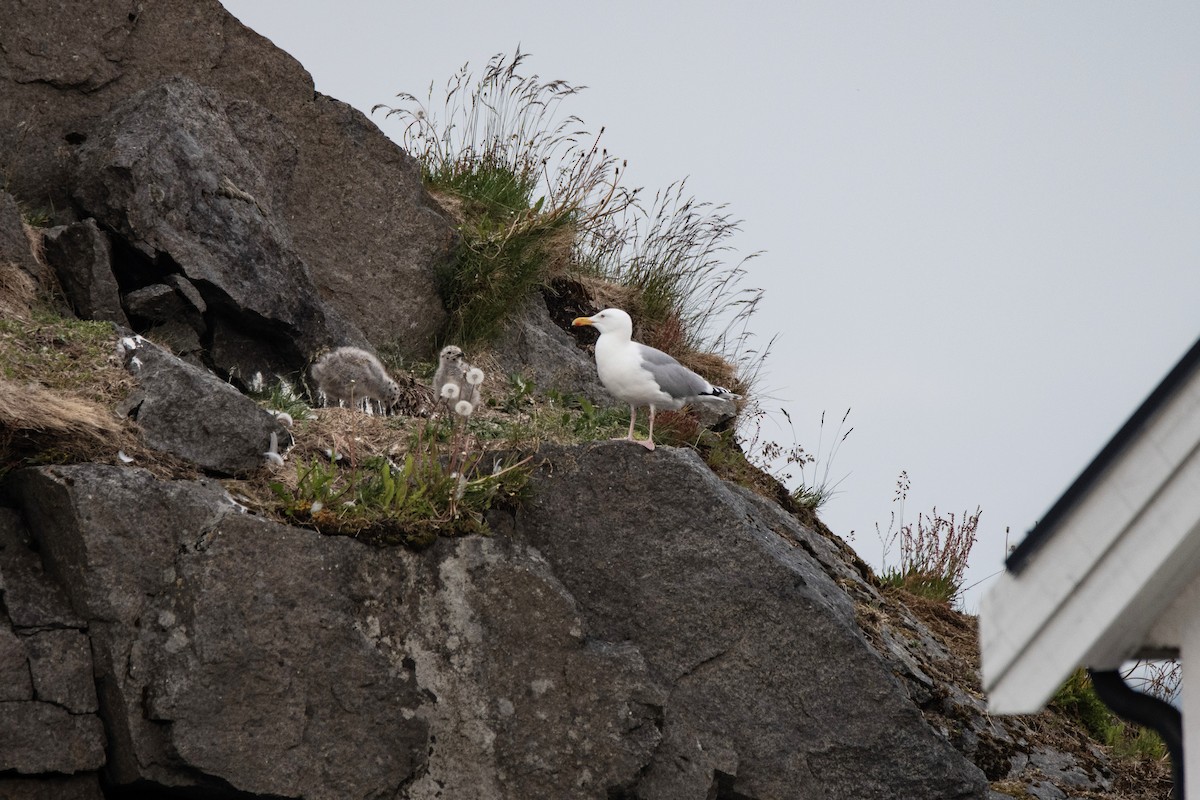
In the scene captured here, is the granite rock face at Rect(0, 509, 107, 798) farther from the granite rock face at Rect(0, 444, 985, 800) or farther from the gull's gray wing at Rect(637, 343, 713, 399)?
the gull's gray wing at Rect(637, 343, 713, 399)

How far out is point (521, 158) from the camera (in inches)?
532

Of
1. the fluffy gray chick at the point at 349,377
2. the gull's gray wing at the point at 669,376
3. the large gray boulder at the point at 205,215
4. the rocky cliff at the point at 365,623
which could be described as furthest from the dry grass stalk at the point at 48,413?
the gull's gray wing at the point at 669,376

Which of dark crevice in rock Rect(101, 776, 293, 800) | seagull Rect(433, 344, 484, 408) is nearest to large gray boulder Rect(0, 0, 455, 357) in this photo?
seagull Rect(433, 344, 484, 408)

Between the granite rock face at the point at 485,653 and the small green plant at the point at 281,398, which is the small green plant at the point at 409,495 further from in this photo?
the small green plant at the point at 281,398

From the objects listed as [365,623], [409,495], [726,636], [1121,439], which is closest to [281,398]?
[409,495]

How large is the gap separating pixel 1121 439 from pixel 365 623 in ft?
16.6

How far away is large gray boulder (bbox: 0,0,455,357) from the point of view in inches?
410

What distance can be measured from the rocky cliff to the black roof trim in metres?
4.62

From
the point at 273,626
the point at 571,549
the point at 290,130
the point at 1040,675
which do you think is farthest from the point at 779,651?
the point at 290,130

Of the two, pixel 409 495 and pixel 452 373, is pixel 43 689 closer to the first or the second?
pixel 409 495

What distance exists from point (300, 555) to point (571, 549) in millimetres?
1639

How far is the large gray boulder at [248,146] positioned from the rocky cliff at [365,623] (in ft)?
0.31

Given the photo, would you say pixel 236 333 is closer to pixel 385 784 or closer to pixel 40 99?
pixel 40 99

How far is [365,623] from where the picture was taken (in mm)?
7414
